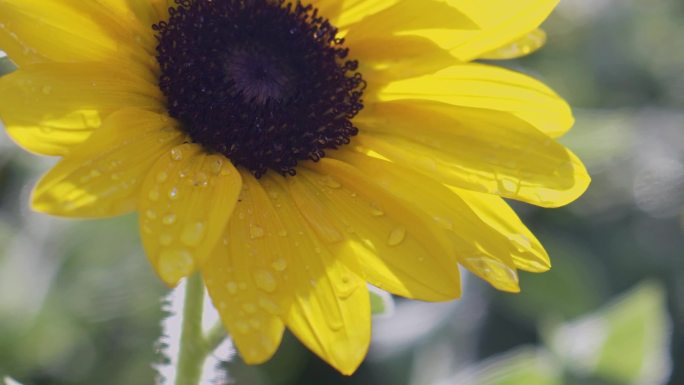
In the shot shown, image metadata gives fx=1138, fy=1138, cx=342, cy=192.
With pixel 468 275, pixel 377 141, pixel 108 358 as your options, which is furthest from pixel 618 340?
pixel 108 358

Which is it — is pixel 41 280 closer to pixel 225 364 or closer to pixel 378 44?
pixel 225 364

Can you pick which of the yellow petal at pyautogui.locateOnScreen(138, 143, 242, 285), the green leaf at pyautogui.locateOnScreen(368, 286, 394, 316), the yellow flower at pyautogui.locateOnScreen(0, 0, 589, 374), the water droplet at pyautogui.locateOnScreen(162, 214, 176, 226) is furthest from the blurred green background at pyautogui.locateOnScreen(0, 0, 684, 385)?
the water droplet at pyautogui.locateOnScreen(162, 214, 176, 226)

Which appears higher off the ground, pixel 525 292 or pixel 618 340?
pixel 618 340

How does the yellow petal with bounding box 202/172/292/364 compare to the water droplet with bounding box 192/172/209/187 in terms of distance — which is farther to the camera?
the water droplet with bounding box 192/172/209/187

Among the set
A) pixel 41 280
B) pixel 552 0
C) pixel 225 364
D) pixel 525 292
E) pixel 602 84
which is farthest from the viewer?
pixel 602 84

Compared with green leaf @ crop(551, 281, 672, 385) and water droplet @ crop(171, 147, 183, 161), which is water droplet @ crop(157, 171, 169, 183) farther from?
green leaf @ crop(551, 281, 672, 385)

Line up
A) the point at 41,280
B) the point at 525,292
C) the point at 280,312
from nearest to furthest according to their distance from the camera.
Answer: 1. the point at 280,312
2. the point at 41,280
3. the point at 525,292
